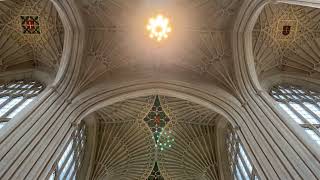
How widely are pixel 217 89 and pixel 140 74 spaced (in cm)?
434

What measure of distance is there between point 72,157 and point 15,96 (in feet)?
13.8

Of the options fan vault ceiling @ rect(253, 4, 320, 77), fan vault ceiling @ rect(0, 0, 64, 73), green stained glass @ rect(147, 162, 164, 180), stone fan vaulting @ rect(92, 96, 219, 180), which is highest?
fan vault ceiling @ rect(253, 4, 320, 77)

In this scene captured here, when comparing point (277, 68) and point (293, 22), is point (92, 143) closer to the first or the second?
point (277, 68)

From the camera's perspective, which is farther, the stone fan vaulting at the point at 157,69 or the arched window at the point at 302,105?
the stone fan vaulting at the point at 157,69

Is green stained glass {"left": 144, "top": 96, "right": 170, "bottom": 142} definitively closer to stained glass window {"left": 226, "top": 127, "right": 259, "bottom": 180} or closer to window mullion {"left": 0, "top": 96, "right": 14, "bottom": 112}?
stained glass window {"left": 226, "top": 127, "right": 259, "bottom": 180}

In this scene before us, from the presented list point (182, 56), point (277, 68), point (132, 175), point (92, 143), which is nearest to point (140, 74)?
point (182, 56)

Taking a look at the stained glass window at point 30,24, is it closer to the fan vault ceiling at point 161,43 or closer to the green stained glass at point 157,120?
the fan vault ceiling at point 161,43

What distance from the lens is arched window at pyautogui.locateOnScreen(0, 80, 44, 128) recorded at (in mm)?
12353

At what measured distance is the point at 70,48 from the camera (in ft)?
48.3

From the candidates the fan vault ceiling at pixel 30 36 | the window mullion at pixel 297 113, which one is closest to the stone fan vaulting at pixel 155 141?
the fan vault ceiling at pixel 30 36

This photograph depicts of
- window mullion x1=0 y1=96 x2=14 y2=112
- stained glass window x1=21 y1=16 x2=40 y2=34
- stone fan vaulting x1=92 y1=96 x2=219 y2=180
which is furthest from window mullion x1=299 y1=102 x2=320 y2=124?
stained glass window x1=21 y1=16 x2=40 y2=34

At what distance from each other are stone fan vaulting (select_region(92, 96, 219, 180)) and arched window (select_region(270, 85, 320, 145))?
4409 millimetres

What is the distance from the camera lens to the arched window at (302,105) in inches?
465

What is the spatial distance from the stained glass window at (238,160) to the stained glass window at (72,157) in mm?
8468
